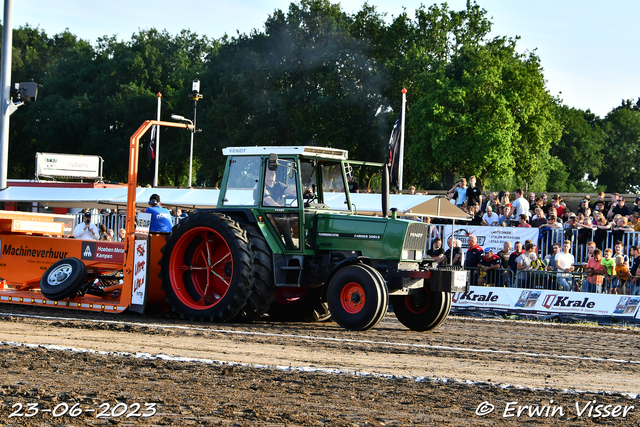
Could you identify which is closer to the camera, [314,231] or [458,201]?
[314,231]

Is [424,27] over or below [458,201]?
over

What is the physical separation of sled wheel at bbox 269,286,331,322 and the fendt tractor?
0.02 m

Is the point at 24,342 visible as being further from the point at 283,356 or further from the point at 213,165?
the point at 213,165

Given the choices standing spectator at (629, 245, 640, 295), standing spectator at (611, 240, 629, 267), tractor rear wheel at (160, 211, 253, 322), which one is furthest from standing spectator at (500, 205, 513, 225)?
tractor rear wheel at (160, 211, 253, 322)

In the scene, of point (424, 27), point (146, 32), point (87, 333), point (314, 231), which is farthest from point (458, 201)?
point (146, 32)

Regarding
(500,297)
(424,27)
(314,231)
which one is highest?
(424,27)

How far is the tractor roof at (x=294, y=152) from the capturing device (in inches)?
399

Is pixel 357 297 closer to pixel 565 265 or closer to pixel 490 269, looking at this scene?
pixel 490 269

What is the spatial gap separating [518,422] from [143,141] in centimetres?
4943

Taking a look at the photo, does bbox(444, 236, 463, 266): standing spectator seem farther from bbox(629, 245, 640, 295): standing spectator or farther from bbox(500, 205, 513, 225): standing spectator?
bbox(629, 245, 640, 295): standing spectator

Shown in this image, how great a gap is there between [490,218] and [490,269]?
8.44 feet

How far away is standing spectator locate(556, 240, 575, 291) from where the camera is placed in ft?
48.6

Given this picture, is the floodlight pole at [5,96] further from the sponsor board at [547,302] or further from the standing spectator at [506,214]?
the standing spectator at [506,214]

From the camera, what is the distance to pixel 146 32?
196 ft
